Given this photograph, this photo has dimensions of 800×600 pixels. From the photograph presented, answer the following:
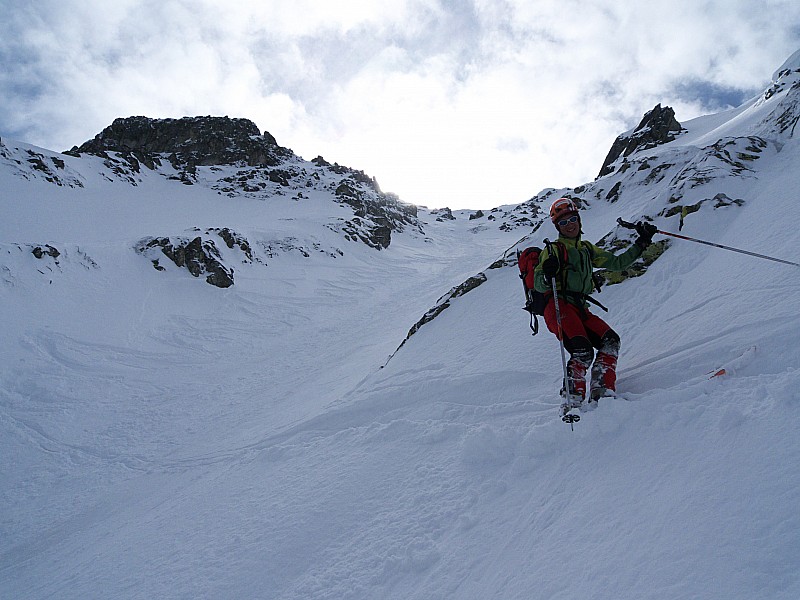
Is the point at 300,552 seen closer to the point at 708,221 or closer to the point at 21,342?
the point at 708,221

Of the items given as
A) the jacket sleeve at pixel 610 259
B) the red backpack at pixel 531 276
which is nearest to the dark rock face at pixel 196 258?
the red backpack at pixel 531 276

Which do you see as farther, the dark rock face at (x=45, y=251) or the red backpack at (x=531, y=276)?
the dark rock face at (x=45, y=251)

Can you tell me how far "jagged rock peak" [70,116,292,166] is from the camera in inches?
2392

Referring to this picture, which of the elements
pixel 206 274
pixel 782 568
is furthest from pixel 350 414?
pixel 206 274

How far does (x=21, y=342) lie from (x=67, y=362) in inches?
68.7

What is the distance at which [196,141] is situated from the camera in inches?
2458

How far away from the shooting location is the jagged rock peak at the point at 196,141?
6075 cm

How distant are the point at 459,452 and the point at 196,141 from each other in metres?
70.7

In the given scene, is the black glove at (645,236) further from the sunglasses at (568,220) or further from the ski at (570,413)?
the ski at (570,413)

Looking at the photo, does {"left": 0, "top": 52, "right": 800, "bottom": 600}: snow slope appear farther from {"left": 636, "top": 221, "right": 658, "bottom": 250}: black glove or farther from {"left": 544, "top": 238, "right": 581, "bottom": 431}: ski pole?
{"left": 636, "top": 221, "right": 658, "bottom": 250}: black glove

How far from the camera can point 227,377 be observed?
11.0 meters

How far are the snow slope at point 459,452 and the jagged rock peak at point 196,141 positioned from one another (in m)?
54.6

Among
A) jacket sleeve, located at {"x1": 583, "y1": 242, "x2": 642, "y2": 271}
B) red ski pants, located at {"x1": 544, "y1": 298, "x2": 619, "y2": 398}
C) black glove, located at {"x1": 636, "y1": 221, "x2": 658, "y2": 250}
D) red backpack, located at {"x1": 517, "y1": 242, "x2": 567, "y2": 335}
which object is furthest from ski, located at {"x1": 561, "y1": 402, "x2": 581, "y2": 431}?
black glove, located at {"x1": 636, "y1": 221, "x2": 658, "y2": 250}

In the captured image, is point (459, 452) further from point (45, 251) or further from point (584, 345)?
point (45, 251)
